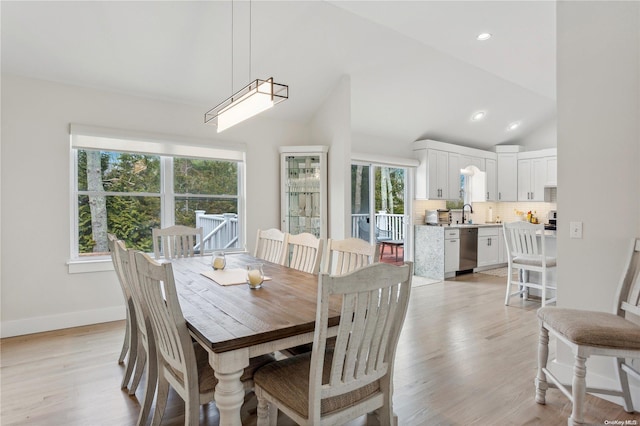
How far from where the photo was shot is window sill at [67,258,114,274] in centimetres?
369

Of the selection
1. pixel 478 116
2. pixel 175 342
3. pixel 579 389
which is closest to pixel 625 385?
pixel 579 389

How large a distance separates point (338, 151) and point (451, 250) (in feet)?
9.45

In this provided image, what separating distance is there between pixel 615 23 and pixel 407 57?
2532mm

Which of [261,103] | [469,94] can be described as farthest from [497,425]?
[469,94]

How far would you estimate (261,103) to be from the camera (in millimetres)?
2256

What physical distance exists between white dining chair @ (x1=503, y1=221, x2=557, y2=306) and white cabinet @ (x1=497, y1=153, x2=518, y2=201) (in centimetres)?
327

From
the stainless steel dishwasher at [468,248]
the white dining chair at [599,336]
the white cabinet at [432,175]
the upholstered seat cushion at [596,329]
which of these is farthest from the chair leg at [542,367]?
the white cabinet at [432,175]

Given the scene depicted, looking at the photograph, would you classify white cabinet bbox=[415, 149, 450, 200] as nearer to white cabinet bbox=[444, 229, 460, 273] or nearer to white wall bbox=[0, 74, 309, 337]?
white cabinet bbox=[444, 229, 460, 273]

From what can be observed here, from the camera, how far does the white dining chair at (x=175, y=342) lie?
4.88 feet

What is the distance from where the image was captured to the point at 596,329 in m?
1.86

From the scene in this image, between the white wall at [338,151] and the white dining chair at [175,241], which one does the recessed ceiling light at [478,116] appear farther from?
the white dining chair at [175,241]

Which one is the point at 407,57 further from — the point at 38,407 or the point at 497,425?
the point at 38,407

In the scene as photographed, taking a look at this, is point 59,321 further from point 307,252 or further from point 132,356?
point 307,252

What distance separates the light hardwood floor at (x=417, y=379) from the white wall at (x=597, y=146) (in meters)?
0.47
